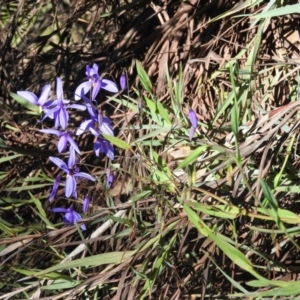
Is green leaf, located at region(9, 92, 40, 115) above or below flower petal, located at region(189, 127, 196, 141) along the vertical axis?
above

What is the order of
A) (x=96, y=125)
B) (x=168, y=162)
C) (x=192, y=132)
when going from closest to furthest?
(x=192, y=132) < (x=96, y=125) < (x=168, y=162)

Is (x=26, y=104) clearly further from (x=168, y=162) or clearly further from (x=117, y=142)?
(x=168, y=162)

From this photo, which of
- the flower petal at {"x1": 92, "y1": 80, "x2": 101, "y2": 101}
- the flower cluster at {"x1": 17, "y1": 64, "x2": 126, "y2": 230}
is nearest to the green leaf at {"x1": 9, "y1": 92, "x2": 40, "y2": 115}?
the flower cluster at {"x1": 17, "y1": 64, "x2": 126, "y2": 230}

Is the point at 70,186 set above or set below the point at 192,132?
below

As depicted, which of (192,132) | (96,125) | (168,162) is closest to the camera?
(192,132)

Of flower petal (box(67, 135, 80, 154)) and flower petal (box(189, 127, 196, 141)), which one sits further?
flower petal (box(67, 135, 80, 154))

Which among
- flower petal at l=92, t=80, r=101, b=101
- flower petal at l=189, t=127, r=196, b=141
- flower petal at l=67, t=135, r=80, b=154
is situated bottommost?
flower petal at l=67, t=135, r=80, b=154

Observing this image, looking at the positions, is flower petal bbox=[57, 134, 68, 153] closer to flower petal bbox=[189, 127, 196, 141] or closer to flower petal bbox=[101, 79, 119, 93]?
flower petal bbox=[101, 79, 119, 93]

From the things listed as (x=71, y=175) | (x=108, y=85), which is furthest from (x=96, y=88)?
(x=71, y=175)

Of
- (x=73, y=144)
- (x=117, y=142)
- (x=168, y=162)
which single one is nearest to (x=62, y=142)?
(x=73, y=144)

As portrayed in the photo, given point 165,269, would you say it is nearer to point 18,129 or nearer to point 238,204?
point 238,204

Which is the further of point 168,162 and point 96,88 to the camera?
point 168,162

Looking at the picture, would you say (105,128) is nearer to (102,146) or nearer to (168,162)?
(102,146)
